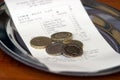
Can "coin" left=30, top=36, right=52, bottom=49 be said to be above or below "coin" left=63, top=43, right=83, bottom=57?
above

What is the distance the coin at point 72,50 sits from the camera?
51 centimetres

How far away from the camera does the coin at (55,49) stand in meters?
0.51

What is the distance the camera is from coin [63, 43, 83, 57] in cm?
51

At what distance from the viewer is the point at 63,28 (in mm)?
601

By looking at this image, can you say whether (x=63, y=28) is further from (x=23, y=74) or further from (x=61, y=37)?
(x=23, y=74)

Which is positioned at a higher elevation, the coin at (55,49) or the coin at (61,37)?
the coin at (55,49)

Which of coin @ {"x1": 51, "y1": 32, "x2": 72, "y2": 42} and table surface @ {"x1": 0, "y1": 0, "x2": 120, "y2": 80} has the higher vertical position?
table surface @ {"x1": 0, "y1": 0, "x2": 120, "y2": 80}

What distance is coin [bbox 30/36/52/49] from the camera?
53 centimetres

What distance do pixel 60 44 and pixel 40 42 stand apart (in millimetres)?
34

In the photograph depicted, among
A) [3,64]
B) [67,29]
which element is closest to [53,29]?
[67,29]

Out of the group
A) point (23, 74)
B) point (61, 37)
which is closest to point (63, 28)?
point (61, 37)

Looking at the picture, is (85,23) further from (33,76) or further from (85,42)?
(33,76)

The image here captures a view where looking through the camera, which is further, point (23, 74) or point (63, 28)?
point (63, 28)

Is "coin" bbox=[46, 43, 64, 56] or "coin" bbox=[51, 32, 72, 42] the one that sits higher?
"coin" bbox=[46, 43, 64, 56]
